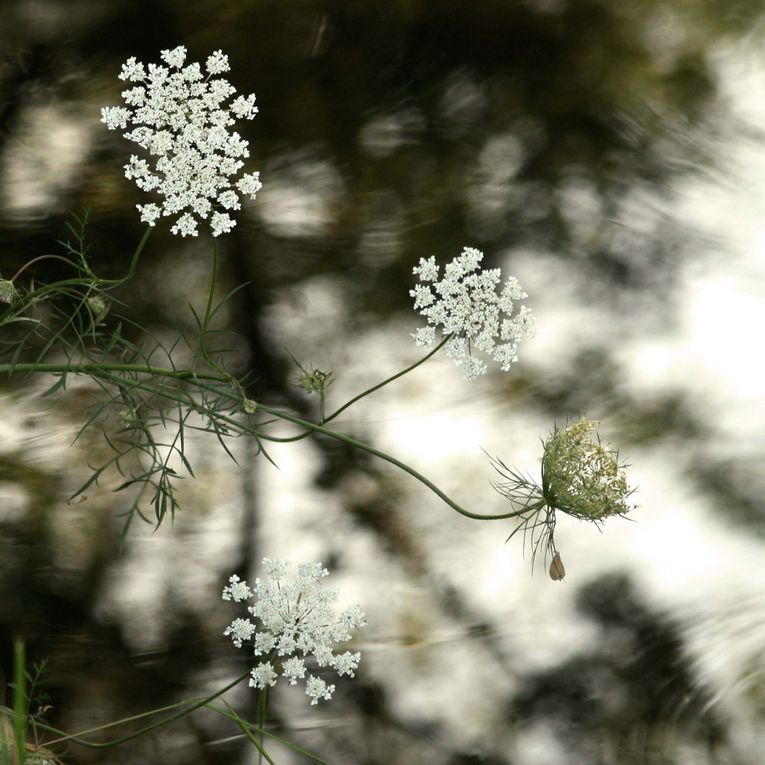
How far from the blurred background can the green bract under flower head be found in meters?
0.41

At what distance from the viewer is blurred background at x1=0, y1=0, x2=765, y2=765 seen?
1217 millimetres

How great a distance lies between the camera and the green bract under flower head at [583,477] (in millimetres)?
818

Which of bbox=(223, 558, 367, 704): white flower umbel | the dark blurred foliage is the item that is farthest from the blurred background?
bbox=(223, 558, 367, 704): white flower umbel

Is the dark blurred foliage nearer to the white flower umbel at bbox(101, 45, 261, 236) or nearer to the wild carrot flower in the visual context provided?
the wild carrot flower

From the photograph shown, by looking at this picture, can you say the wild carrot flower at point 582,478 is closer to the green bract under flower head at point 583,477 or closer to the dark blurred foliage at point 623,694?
the green bract under flower head at point 583,477

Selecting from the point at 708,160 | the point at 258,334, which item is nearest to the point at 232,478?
the point at 258,334

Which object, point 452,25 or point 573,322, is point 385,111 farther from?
point 573,322

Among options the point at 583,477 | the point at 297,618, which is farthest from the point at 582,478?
the point at 297,618

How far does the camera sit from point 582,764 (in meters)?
1.23

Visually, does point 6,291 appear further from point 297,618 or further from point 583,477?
point 583,477

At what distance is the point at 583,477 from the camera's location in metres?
0.83

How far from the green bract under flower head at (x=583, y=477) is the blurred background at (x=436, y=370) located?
41cm

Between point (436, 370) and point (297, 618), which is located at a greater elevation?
point (436, 370)

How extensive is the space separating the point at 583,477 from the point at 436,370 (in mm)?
480
